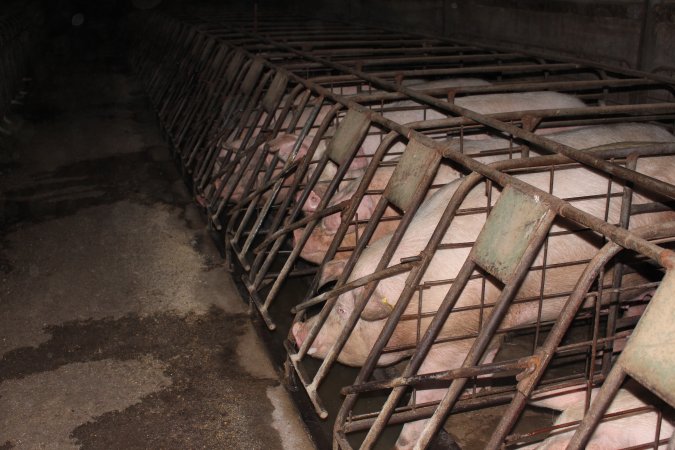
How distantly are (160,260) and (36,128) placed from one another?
6.46 m

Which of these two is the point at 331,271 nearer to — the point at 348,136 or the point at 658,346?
the point at 348,136

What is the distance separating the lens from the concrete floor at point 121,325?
3.78 metres

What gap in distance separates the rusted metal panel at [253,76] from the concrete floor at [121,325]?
1393 millimetres

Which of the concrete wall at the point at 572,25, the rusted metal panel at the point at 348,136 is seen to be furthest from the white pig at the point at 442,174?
the concrete wall at the point at 572,25

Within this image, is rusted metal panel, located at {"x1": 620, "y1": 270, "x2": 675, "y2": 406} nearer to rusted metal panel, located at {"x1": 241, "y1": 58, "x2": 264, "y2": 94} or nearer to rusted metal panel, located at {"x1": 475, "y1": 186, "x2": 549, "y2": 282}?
rusted metal panel, located at {"x1": 475, "y1": 186, "x2": 549, "y2": 282}

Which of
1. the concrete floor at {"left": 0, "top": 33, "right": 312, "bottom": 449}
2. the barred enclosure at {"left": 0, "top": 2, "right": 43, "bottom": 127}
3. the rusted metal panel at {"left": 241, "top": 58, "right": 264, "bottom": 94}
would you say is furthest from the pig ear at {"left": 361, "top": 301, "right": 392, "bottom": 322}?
the barred enclosure at {"left": 0, "top": 2, "right": 43, "bottom": 127}

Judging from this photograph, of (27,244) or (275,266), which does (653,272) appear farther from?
(27,244)

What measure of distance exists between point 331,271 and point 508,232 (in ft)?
4.86

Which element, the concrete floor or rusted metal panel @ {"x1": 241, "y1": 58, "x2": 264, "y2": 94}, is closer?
the concrete floor

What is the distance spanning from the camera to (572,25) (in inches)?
263

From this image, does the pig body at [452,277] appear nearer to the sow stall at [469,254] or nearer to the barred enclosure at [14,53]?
the sow stall at [469,254]

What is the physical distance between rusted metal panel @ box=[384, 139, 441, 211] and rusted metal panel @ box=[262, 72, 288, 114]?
2421 mm

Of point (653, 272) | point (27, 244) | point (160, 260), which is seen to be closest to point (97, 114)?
point (27, 244)

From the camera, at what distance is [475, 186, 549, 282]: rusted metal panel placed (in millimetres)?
2318
